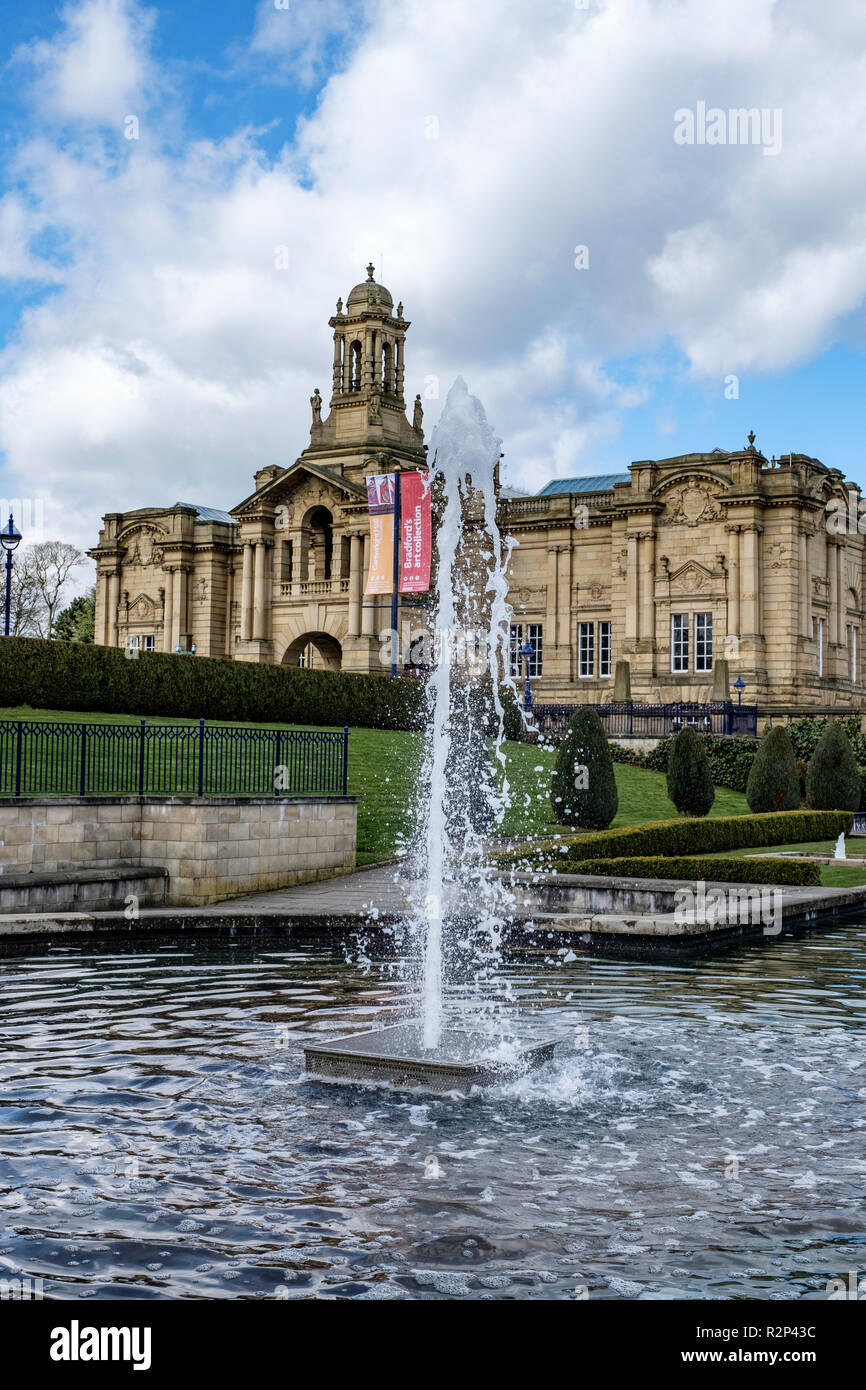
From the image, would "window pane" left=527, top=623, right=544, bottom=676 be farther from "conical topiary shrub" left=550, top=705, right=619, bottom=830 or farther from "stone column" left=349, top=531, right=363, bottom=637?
"conical topiary shrub" left=550, top=705, right=619, bottom=830

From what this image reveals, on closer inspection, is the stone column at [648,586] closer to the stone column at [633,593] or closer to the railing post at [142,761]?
the stone column at [633,593]

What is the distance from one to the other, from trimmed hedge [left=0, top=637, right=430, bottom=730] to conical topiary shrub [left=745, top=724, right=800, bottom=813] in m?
9.81

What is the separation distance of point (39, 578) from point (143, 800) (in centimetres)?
6398

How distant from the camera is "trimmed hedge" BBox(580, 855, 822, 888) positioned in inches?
736

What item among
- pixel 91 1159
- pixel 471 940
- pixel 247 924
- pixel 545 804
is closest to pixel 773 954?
pixel 471 940

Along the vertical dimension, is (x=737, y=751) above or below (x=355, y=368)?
below

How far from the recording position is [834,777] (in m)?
31.6

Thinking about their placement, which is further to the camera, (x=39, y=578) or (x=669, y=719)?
(x=39, y=578)

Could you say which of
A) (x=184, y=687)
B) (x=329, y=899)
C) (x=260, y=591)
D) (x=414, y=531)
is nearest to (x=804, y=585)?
(x=414, y=531)

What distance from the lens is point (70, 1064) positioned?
29.9 ft

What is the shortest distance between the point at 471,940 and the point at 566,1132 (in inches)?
317

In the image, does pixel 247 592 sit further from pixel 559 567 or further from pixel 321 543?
pixel 559 567

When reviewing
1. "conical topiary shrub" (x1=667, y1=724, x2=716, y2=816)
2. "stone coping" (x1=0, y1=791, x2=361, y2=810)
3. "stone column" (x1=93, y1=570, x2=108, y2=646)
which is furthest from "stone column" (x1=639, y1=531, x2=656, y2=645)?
"stone coping" (x1=0, y1=791, x2=361, y2=810)

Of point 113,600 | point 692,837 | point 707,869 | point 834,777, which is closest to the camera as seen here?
point 707,869
